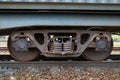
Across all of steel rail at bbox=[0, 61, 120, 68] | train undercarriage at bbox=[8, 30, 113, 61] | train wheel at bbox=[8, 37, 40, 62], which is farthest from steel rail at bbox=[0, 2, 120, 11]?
steel rail at bbox=[0, 61, 120, 68]

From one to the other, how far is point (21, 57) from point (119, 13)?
3.06 m

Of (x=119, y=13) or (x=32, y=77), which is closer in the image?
(x=32, y=77)

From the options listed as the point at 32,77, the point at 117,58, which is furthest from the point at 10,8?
the point at 117,58

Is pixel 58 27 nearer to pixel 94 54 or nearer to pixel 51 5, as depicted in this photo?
pixel 51 5

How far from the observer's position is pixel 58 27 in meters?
9.48

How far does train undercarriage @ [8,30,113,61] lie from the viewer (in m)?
9.39

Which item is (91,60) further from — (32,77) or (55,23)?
(32,77)

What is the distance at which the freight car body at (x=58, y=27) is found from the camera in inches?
356

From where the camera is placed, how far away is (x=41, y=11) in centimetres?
913

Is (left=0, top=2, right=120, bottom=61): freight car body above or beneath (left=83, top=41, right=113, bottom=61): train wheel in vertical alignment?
above

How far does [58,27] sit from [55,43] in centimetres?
48

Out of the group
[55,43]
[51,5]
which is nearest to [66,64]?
[55,43]

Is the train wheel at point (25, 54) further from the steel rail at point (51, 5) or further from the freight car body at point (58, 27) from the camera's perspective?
the steel rail at point (51, 5)

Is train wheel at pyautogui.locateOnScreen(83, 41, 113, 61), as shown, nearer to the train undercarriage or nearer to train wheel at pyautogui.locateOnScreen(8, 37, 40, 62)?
the train undercarriage
